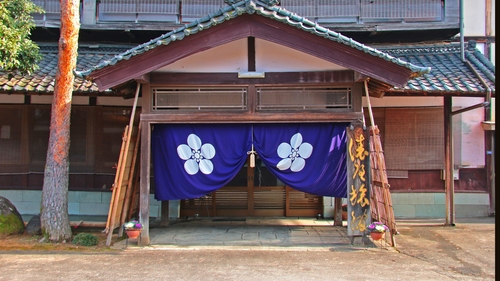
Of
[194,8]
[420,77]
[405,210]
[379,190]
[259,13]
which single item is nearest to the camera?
[259,13]

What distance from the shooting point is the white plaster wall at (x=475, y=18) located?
11906mm

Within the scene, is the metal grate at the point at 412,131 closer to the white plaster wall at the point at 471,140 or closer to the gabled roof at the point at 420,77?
the white plaster wall at the point at 471,140

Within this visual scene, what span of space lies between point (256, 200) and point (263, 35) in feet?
17.5

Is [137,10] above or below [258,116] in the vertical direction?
above

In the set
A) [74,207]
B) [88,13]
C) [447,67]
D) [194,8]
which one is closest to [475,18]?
[447,67]

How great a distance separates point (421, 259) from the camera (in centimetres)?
716

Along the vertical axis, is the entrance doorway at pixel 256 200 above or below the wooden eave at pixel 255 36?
below

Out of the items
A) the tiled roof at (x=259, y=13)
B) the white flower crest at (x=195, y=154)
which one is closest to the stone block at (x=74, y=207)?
the white flower crest at (x=195, y=154)

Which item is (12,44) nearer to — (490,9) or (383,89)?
(383,89)

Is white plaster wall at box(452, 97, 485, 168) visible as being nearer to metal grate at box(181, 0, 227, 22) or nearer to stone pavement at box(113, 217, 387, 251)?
stone pavement at box(113, 217, 387, 251)

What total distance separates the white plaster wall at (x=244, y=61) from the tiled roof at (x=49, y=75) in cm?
271

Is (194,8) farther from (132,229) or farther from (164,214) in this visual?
(132,229)

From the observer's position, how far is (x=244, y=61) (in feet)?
26.8

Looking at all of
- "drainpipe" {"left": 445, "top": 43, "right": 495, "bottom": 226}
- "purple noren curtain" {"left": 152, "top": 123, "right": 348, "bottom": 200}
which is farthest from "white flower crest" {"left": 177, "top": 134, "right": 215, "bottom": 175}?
"drainpipe" {"left": 445, "top": 43, "right": 495, "bottom": 226}
